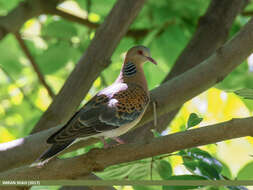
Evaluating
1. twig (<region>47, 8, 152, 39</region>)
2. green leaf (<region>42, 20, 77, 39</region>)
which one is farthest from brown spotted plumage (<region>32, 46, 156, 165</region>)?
twig (<region>47, 8, 152, 39</region>)

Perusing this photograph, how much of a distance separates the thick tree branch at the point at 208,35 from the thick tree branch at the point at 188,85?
84 cm

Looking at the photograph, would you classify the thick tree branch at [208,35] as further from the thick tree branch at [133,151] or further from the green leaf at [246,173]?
the thick tree branch at [133,151]

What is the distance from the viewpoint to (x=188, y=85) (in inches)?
96.6

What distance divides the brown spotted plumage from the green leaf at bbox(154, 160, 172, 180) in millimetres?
484

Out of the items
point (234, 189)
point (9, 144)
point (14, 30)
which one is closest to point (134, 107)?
point (9, 144)

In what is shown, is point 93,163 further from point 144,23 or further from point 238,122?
point 144,23

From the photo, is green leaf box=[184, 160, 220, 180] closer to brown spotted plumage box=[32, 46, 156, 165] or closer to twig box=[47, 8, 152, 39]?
brown spotted plumage box=[32, 46, 156, 165]

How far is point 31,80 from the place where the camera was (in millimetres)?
5551

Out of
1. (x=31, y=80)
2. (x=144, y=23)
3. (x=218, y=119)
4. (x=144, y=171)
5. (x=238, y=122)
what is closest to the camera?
(x=238, y=122)

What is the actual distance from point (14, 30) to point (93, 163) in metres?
1.98

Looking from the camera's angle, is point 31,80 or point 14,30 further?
point 31,80

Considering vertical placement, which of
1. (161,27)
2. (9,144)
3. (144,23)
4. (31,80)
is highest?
(31,80)

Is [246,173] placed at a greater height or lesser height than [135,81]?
lesser

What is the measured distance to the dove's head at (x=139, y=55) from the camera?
3.05 metres
